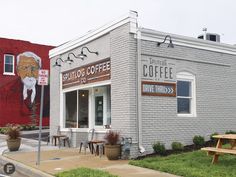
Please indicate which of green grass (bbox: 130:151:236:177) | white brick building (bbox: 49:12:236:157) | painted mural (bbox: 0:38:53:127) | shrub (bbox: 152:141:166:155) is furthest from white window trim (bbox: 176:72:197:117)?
painted mural (bbox: 0:38:53:127)

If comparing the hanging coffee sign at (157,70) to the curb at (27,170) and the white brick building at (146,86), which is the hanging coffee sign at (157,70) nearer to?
the white brick building at (146,86)

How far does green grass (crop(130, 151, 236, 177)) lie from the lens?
8.82 meters

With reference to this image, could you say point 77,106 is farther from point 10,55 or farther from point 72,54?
point 10,55

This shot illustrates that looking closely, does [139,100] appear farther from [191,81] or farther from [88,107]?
[88,107]

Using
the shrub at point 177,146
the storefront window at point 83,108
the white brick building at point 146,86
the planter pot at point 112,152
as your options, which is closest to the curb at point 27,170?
the planter pot at point 112,152

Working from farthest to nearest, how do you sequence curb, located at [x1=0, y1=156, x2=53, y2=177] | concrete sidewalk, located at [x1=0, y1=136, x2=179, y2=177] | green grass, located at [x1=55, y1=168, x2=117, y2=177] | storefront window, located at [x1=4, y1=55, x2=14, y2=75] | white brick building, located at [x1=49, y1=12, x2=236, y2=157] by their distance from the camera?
1. storefront window, located at [x1=4, y1=55, x2=14, y2=75]
2. white brick building, located at [x1=49, y1=12, x2=236, y2=157]
3. curb, located at [x1=0, y1=156, x2=53, y2=177]
4. concrete sidewalk, located at [x1=0, y1=136, x2=179, y2=177]
5. green grass, located at [x1=55, y1=168, x2=117, y2=177]

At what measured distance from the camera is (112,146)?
38.8ft

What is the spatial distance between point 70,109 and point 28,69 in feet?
49.2

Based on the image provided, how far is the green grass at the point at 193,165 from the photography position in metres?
8.82

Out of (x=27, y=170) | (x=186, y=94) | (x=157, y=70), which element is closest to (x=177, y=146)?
(x=186, y=94)

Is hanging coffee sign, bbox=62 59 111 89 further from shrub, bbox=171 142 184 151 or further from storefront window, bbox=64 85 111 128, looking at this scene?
shrub, bbox=171 142 184 151

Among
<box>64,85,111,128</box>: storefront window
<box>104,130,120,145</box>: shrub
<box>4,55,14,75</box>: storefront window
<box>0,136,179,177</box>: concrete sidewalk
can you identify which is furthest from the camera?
<box>4,55,14,75</box>: storefront window

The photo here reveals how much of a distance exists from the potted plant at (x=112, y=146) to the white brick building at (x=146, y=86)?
1.43 feet

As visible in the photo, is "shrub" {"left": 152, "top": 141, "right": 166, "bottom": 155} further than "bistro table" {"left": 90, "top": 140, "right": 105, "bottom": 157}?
No
